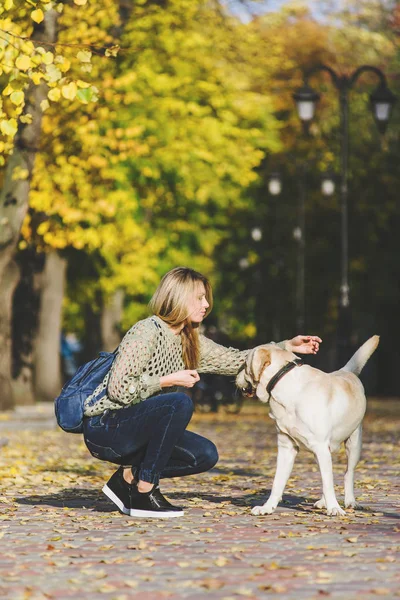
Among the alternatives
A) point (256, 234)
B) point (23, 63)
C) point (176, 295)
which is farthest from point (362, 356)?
point (256, 234)

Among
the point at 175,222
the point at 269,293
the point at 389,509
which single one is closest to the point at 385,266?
the point at 269,293

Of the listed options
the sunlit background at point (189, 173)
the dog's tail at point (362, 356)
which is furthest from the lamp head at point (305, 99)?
the dog's tail at point (362, 356)

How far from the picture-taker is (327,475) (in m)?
9.56

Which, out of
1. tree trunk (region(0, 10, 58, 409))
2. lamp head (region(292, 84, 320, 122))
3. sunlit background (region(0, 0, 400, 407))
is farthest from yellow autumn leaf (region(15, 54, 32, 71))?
lamp head (region(292, 84, 320, 122))

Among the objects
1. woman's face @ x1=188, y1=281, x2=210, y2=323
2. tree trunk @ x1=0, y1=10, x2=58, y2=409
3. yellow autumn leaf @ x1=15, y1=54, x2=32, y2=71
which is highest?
yellow autumn leaf @ x1=15, y1=54, x2=32, y2=71

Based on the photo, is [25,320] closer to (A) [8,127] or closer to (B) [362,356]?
(A) [8,127]

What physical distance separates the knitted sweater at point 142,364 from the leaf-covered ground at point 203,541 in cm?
81

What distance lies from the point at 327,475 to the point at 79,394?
1696 mm

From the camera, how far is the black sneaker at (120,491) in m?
9.84

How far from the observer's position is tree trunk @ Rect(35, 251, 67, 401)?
30.1 m

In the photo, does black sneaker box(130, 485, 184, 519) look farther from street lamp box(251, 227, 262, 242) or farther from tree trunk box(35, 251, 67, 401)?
street lamp box(251, 227, 262, 242)

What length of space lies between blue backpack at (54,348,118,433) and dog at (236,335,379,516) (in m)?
0.89

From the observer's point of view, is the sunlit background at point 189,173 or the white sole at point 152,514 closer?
the white sole at point 152,514

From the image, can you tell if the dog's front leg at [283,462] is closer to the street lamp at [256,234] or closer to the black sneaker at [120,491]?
the black sneaker at [120,491]
